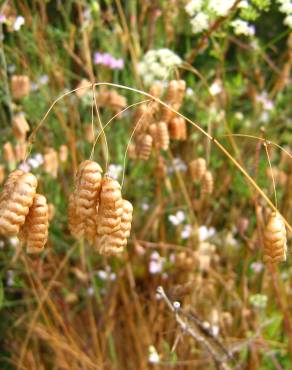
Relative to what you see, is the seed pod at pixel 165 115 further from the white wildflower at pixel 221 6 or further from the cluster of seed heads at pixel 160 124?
the white wildflower at pixel 221 6

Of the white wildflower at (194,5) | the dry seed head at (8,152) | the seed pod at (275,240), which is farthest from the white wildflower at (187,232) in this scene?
the seed pod at (275,240)

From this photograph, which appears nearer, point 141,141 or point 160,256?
point 141,141

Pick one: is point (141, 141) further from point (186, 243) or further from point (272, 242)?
point (186, 243)

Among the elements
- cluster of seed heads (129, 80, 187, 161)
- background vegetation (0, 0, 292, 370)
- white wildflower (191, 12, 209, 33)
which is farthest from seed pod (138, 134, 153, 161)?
white wildflower (191, 12, 209, 33)

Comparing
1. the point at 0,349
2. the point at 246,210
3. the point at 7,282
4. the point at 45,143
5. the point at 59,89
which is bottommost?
the point at 0,349

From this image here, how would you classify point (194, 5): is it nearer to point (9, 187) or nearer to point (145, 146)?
point (145, 146)

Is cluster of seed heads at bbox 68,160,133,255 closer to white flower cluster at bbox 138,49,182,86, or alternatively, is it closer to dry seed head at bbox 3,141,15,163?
white flower cluster at bbox 138,49,182,86

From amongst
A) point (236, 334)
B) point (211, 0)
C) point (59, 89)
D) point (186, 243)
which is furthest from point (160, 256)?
point (211, 0)
